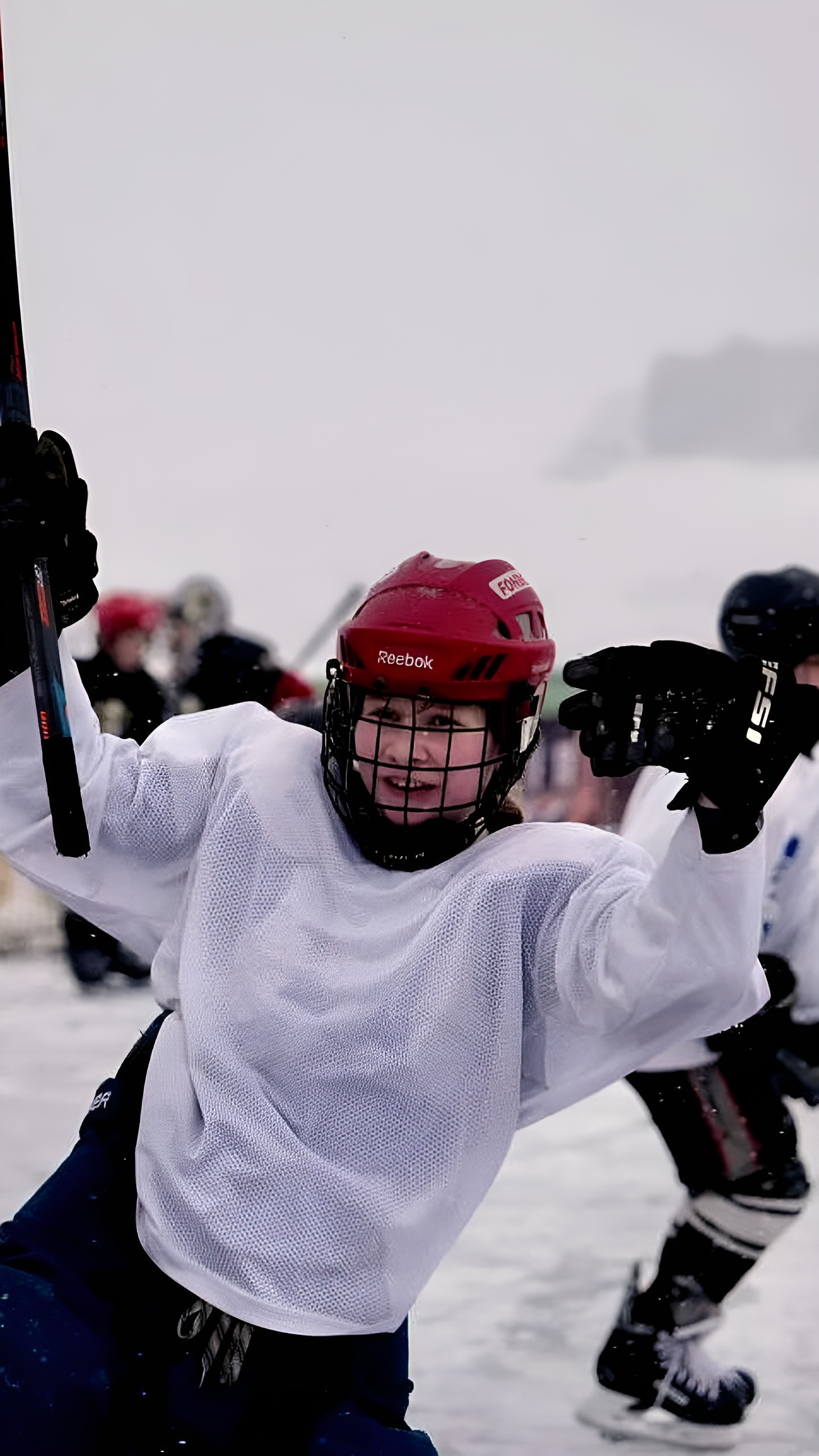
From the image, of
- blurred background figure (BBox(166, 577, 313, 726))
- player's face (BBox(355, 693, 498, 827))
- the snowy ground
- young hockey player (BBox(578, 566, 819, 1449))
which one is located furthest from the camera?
blurred background figure (BBox(166, 577, 313, 726))

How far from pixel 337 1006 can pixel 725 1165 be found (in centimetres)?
Result: 135

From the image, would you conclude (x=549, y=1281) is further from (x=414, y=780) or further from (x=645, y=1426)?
(x=414, y=780)

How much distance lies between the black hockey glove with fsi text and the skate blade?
1.50 metres

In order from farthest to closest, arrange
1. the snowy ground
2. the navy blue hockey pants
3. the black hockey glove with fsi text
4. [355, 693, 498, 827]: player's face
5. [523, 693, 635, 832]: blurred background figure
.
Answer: [523, 693, 635, 832]: blurred background figure < the snowy ground < [355, 693, 498, 827]: player's face < the navy blue hockey pants < the black hockey glove with fsi text

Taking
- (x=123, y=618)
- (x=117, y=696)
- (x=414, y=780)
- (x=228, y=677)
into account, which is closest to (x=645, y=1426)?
(x=414, y=780)

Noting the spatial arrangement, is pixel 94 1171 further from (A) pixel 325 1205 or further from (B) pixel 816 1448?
(B) pixel 816 1448

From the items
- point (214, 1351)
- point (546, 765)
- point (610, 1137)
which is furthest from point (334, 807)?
point (546, 765)

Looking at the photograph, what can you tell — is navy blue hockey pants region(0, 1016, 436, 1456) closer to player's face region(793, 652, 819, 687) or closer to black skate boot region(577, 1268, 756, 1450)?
black skate boot region(577, 1268, 756, 1450)

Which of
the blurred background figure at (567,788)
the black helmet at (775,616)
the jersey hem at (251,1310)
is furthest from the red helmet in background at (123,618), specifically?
the jersey hem at (251,1310)

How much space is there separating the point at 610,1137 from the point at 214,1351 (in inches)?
105

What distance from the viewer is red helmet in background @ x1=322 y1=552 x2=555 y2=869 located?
167 cm

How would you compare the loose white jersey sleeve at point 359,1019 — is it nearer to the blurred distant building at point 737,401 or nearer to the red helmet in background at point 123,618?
the red helmet in background at point 123,618

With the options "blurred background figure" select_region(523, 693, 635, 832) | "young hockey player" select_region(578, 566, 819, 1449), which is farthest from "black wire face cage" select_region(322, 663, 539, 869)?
"blurred background figure" select_region(523, 693, 635, 832)

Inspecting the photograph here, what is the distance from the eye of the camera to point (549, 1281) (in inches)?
123
